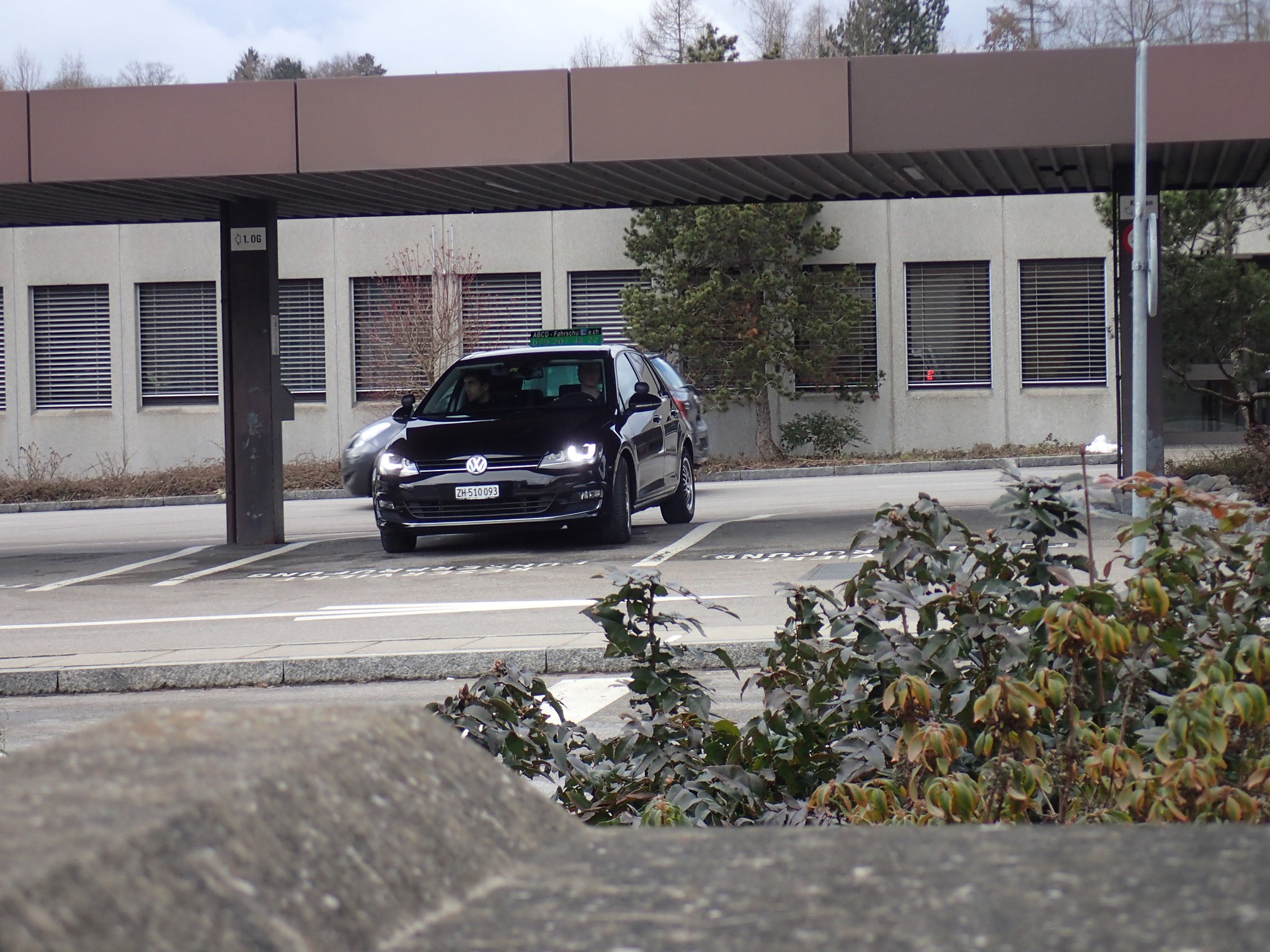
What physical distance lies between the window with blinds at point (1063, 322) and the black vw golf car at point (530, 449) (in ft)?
52.8

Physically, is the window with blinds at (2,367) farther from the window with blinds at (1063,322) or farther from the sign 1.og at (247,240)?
the window with blinds at (1063,322)

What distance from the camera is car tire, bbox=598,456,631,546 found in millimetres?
14031

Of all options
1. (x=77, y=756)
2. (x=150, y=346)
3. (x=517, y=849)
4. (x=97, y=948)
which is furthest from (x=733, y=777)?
(x=150, y=346)

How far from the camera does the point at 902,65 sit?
13.4 m

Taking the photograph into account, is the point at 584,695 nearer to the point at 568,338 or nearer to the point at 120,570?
the point at 120,570

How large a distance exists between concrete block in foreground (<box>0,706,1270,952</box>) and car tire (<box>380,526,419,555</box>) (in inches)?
492

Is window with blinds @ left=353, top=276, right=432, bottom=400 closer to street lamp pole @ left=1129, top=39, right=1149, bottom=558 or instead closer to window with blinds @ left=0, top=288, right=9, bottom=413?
window with blinds @ left=0, top=288, right=9, bottom=413

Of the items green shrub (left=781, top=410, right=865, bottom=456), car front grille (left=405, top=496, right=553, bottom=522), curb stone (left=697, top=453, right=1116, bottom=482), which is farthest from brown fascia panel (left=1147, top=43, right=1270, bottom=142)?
green shrub (left=781, top=410, right=865, bottom=456)

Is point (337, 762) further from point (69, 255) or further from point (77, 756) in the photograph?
point (69, 255)

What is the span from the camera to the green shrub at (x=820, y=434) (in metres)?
29.7

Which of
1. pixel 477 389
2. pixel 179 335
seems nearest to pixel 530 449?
pixel 477 389

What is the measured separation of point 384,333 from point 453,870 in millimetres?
29814

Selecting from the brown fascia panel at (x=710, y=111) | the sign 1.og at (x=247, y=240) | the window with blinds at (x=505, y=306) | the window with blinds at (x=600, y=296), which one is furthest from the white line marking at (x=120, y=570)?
the window with blinds at (x=600, y=296)

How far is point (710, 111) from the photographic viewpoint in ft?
44.7
